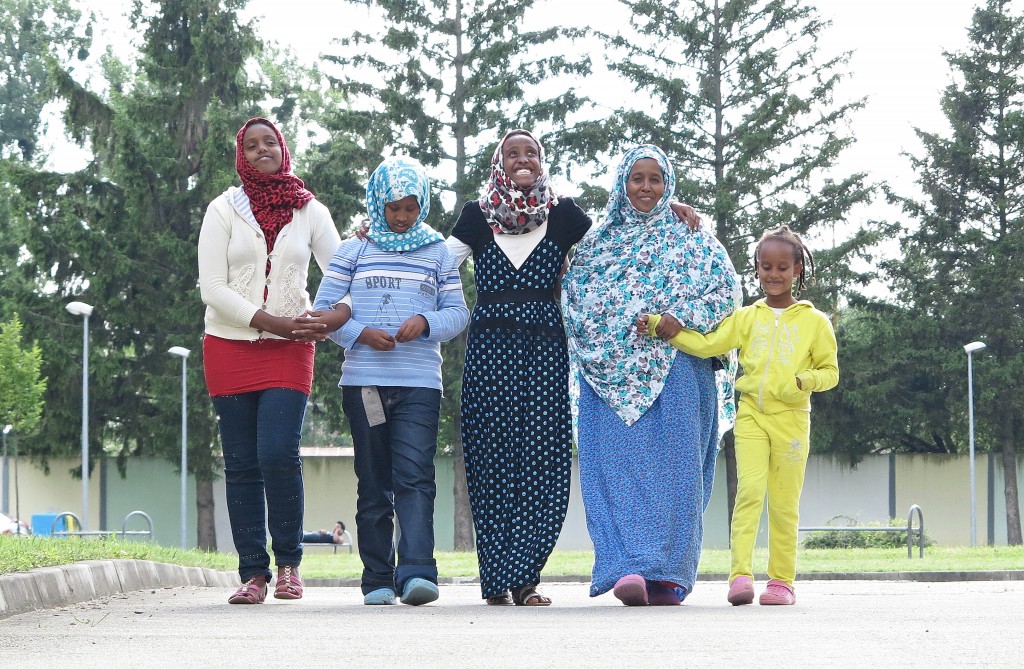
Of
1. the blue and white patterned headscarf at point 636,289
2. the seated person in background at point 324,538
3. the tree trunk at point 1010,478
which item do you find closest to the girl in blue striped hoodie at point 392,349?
the blue and white patterned headscarf at point 636,289

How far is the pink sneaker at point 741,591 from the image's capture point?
296 inches

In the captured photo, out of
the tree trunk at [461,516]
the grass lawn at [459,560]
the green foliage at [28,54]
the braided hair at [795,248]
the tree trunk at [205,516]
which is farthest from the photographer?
the green foliage at [28,54]

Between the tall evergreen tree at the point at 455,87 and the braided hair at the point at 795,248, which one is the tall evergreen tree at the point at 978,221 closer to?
the tall evergreen tree at the point at 455,87

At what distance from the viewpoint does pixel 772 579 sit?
7797mm

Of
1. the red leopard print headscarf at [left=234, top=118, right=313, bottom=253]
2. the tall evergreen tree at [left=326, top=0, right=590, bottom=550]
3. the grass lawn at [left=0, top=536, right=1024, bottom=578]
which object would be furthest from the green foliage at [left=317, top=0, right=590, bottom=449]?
the red leopard print headscarf at [left=234, top=118, right=313, bottom=253]

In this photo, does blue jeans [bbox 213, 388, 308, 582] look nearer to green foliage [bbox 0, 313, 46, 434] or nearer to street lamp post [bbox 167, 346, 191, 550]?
green foliage [bbox 0, 313, 46, 434]

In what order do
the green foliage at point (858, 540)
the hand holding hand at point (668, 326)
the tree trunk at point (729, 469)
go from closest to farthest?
the hand holding hand at point (668, 326)
the green foliage at point (858, 540)
the tree trunk at point (729, 469)

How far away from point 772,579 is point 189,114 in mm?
30762

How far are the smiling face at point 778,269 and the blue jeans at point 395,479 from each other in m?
1.86

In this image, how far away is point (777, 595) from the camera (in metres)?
7.62

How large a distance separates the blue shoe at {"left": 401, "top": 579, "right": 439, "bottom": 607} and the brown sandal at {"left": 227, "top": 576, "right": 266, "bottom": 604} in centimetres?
77

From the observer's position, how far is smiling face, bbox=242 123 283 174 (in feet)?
25.9

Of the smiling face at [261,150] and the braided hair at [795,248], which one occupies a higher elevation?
the smiling face at [261,150]

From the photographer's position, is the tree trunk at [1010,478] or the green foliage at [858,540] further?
the tree trunk at [1010,478]
